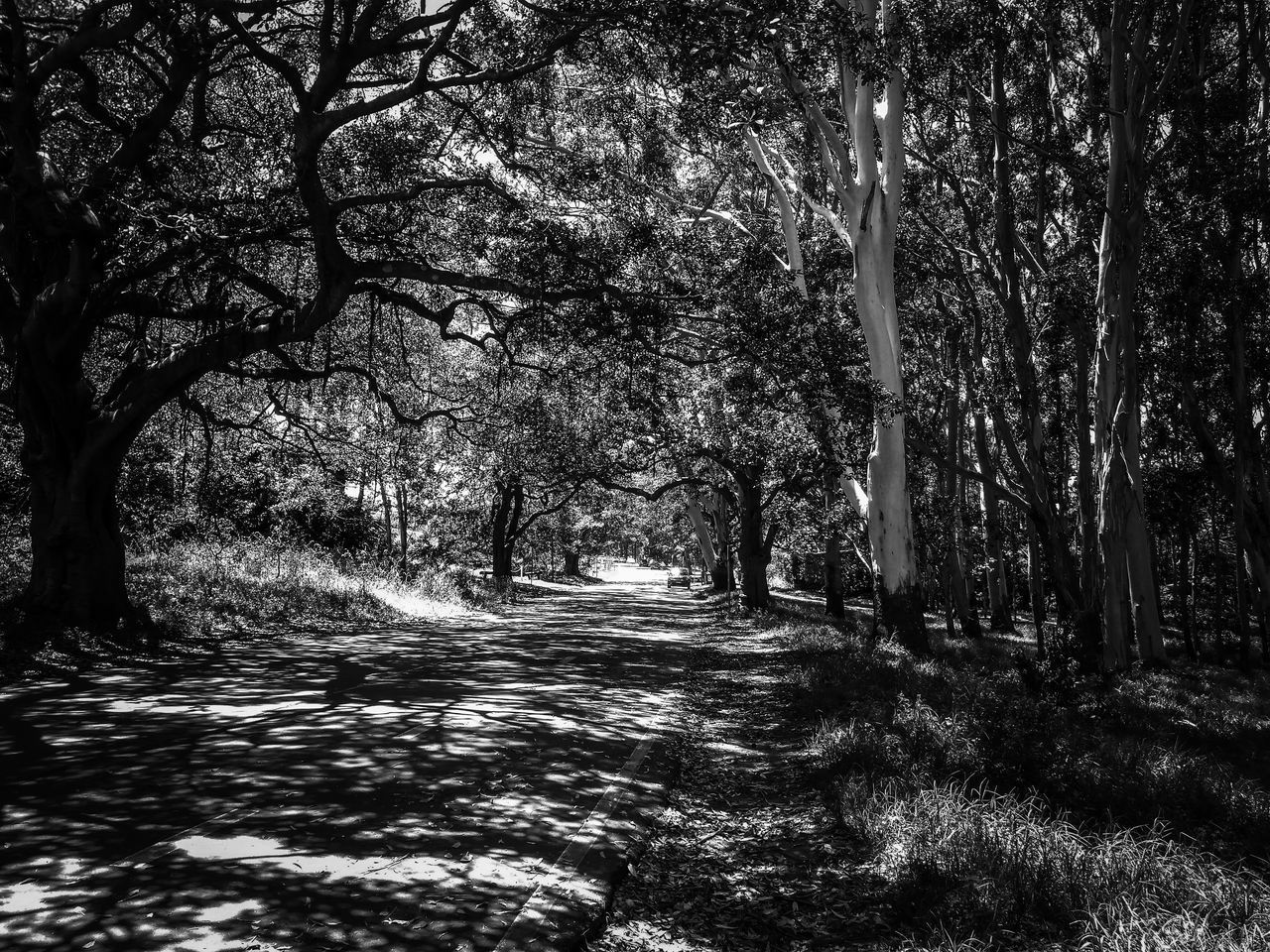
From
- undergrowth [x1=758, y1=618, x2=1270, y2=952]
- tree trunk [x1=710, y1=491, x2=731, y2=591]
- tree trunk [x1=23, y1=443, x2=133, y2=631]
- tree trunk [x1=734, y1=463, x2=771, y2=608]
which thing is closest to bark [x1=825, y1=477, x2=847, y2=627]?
tree trunk [x1=734, y1=463, x2=771, y2=608]

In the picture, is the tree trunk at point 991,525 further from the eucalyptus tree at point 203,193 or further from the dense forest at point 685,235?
the eucalyptus tree at point 203,193

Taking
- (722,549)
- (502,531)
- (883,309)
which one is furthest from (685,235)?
(722,549)

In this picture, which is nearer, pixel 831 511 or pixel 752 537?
pixel 831 511

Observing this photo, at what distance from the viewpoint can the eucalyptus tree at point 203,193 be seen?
1019 cm

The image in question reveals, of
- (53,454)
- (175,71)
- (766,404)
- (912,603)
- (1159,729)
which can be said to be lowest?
(1159,729)

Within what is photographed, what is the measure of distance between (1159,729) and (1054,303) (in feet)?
28.6

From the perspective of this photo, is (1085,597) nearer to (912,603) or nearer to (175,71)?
(912,603)

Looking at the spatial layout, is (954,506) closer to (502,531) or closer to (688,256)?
(688,256)

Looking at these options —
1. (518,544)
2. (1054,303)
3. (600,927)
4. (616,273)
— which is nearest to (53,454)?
(616,273)

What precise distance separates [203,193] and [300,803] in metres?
10.7

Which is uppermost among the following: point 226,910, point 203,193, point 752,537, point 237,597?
point 203,193

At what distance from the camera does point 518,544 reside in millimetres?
61250

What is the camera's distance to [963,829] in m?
4.60

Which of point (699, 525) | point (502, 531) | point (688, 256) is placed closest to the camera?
point (688, 256)
